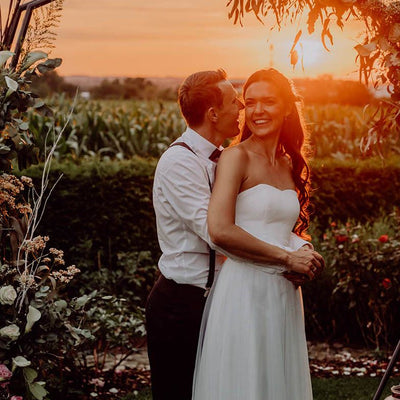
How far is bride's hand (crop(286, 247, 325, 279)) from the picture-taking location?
3.06 metres

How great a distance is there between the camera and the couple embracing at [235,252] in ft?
10.2

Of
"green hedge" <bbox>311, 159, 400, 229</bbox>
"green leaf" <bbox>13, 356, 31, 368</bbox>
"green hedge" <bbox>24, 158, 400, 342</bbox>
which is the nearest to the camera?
"green leaf" <bbox>13, 356, 31, 368</bbox>

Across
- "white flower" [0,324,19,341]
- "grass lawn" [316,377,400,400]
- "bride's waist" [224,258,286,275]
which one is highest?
"bride's waist" [224,258,286,275]

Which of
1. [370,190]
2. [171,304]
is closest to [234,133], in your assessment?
[171,304]

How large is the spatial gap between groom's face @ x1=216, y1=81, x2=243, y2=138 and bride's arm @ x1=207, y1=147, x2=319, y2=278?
18 centimetres

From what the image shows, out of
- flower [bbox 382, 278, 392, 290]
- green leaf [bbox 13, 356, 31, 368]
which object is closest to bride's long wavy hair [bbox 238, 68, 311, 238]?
green leaf [bbox 13, 356, 31, 368]

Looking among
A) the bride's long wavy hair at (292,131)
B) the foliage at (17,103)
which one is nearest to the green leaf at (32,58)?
the foliage at (17,103)

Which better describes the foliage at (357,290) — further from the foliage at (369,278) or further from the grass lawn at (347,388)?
the grass lawn at (347,388)

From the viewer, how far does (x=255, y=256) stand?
10.0 feet

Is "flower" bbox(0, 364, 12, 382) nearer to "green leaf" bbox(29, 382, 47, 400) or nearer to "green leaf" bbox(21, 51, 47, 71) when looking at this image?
"green leaf" bbox(29, 382, 47, 400)

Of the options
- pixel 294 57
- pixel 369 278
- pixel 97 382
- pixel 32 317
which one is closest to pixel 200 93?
pixel 294 57

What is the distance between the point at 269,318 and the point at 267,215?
16.8 inches

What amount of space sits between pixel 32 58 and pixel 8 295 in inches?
43.3

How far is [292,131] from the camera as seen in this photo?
329cm
